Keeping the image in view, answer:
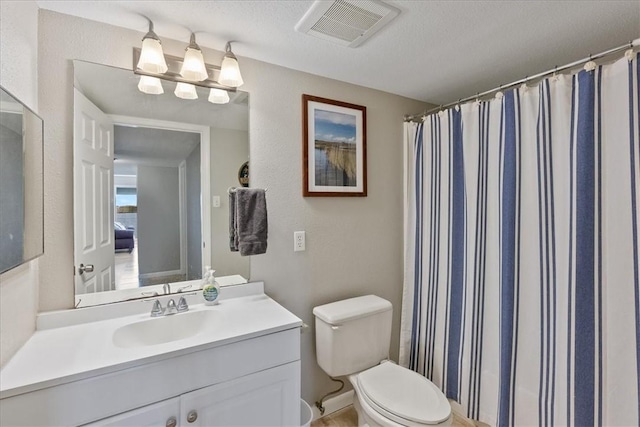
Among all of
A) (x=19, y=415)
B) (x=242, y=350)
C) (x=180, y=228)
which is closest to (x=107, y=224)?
(x=180, y=228)

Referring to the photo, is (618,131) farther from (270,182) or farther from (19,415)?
(19,415)

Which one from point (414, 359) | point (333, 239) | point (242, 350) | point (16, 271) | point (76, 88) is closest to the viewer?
point (16, 271)

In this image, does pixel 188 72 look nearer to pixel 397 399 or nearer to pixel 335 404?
pixel 397 399

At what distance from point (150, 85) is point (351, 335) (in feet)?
5.44

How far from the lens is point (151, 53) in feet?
4.07

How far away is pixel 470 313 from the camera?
1712 mm

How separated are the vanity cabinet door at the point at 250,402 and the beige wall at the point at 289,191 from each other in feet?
1.74

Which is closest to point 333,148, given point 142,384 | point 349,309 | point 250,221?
point 250,221

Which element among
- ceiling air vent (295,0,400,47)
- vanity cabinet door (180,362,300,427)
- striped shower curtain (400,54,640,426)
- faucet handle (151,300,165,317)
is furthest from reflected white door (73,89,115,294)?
striped shower curtain (400,54,640,426)

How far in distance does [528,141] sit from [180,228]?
1832mm

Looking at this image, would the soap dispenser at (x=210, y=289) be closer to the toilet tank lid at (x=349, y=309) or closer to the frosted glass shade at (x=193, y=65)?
the toilet tank lid at (x=349, y=309)

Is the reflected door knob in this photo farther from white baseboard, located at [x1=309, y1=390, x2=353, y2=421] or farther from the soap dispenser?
white baseboard, located at [x1=309, y1=390, x2=353, y2=421]

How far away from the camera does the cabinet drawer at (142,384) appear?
818mm

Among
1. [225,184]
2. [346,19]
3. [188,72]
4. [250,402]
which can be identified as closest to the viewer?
[250,402]
